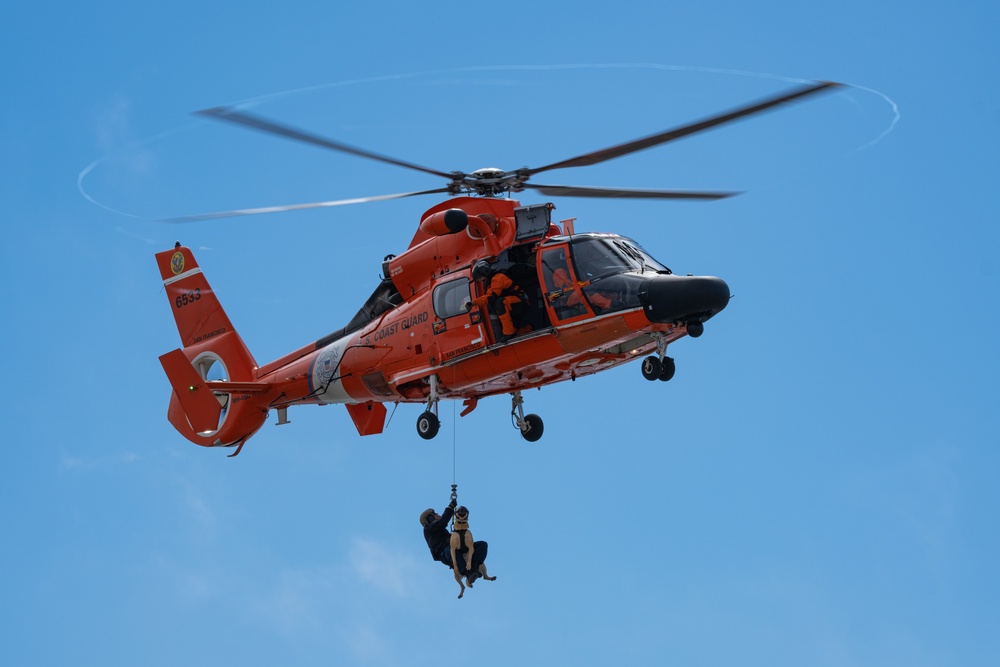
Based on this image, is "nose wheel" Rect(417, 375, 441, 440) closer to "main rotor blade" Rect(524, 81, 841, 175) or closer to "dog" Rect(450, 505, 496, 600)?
"dog" Rect(450, 505, 496, 600)

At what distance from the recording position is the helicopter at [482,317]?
21625 millimetres

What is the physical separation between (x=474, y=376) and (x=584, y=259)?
2.90m

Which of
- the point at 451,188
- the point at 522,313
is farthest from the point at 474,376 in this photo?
the point at 451,188

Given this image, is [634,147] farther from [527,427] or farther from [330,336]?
[330,336]

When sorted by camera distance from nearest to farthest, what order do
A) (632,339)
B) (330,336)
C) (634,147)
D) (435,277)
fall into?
(634,147) < (632,339) < (435,277) < (330,336)

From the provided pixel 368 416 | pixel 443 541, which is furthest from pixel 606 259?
pixel 368 416

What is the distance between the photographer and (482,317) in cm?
2308

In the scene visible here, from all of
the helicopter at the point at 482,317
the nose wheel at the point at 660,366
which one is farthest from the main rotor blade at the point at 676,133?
the nose wheel at the point at 660,366

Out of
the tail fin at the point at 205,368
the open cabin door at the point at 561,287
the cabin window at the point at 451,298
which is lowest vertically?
the open cabin door at the point at 561,287

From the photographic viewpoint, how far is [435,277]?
79.6ft

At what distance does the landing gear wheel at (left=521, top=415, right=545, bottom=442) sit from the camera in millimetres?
24797

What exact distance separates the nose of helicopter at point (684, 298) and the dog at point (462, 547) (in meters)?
4.73

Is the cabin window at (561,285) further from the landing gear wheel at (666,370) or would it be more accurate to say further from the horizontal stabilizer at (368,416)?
the horizontal stabilizer at (368,416)

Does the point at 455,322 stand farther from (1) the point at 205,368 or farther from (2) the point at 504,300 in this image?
(1) the point at 205,368
